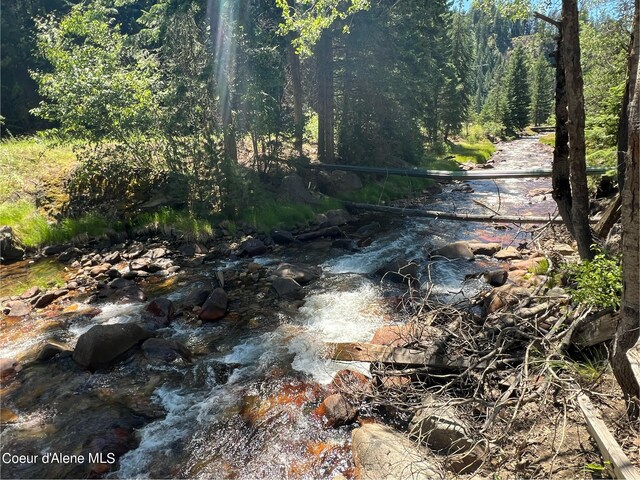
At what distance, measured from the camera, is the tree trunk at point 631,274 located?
3391 mm

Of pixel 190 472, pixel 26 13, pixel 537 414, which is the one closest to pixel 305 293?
pixel 190 472

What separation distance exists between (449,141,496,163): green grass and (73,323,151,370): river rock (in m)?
30.2

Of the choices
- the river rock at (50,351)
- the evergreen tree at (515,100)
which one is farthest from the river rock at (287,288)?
the evergreen tree at (515,100)

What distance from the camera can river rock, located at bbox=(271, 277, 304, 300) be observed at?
9922 mm

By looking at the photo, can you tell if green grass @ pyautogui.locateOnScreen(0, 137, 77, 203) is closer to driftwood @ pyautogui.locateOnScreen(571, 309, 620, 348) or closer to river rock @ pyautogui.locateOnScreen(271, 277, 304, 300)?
river rock @ pyautogui.locateOnScreen(271, 277, 304, 300)

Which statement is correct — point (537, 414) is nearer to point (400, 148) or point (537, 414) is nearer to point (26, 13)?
point (400, 148)

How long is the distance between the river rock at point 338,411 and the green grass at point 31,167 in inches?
545

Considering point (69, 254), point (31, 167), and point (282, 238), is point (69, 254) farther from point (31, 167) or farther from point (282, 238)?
point (282, 238)

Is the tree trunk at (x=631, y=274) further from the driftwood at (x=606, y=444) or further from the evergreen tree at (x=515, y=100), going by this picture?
the evergreen tree at (x=515, y=100)

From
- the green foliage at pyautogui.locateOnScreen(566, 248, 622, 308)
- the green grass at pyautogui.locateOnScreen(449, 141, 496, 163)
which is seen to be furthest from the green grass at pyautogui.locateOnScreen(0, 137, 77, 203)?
the green grass at pyautogui.locateOnScreen(449, 141, 496, 163)

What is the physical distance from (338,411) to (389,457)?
1.22m

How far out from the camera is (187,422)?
5781mm

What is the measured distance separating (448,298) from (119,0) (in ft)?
52.8

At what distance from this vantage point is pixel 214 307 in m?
9.03
